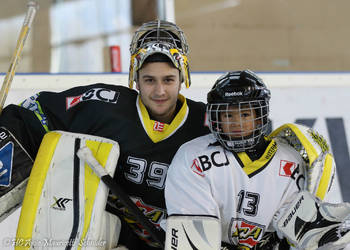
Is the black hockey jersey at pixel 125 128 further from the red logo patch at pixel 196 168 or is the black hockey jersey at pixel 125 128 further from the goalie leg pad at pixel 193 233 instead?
the goalie leg pad at pixel 193 233

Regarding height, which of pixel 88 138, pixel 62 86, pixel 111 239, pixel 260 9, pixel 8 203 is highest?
pixel 260 9

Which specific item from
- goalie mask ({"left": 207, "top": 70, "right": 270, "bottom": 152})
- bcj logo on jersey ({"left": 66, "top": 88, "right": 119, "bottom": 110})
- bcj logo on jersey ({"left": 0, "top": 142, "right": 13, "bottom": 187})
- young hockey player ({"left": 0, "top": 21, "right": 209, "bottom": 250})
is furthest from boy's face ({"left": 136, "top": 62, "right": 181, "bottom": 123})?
bcj logo on jersey ({"left": 0, "top": 142, "right": 13, "bottom": 187})

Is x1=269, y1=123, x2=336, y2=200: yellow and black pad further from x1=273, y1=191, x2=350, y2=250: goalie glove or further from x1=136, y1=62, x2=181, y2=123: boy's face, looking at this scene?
x1=136, y1=62, x2=181, y2=123: boy's face

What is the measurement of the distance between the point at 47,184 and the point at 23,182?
0.16 meters

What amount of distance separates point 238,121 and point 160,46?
1.42 feet

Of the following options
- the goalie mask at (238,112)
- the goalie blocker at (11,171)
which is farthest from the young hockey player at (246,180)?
the goalie blocker at (11,171)

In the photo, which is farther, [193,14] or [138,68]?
[193,14]

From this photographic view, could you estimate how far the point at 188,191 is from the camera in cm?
138

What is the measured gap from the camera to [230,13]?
460cm

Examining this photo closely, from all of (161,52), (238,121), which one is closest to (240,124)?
(238,121)

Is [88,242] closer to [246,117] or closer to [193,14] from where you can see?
[246,117]

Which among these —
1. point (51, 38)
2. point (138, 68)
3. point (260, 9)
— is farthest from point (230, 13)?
point (138, 68)

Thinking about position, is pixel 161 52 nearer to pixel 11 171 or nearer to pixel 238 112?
pixel 238 112

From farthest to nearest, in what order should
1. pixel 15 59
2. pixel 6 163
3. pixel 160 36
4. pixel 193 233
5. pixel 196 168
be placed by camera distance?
pixel 15 59
pixel 160 36
pixel 6 163
pixel 196 168
pixel 193 233
